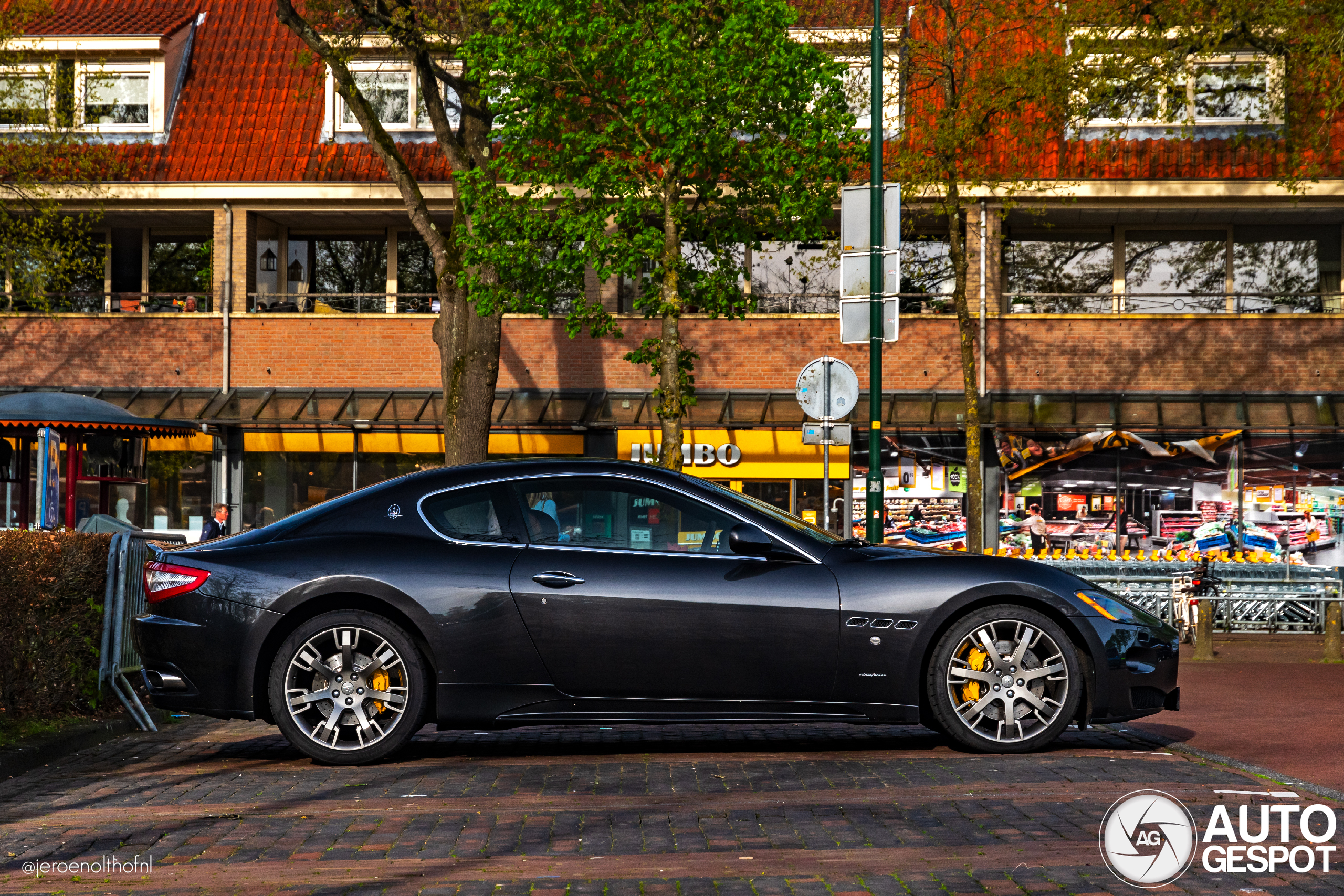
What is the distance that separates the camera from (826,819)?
5.36 meters

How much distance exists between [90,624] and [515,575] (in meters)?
3.08

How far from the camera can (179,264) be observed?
2623 centimetres

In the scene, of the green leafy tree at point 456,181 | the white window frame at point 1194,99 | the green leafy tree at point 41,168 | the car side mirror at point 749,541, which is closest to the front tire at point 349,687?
the car side mirror at point 749,541

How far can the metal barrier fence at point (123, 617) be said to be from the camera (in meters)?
8.34

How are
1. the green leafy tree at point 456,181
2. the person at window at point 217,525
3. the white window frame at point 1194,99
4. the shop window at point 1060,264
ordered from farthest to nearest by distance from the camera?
the shop window at point 1060,264 < the person at window at point 217,525 < the green leafy tree at point 456,181 < the white window frame at point 1194,99

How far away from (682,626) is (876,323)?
765 cm

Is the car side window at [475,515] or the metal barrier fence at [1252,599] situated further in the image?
the metal barrier fence at [1252,599]

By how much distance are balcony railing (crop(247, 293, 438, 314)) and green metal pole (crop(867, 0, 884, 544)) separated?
12240 millimetres

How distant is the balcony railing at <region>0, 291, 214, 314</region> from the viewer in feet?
82.9

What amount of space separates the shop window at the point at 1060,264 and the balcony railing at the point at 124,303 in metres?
14.3

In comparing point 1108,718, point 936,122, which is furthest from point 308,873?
point 936,122

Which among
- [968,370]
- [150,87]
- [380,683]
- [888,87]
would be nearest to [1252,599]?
[968,370]

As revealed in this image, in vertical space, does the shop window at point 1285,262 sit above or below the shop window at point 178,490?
above

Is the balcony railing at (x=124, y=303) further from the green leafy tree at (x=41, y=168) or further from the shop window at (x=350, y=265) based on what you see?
the shop window at (x=350, y=265)
